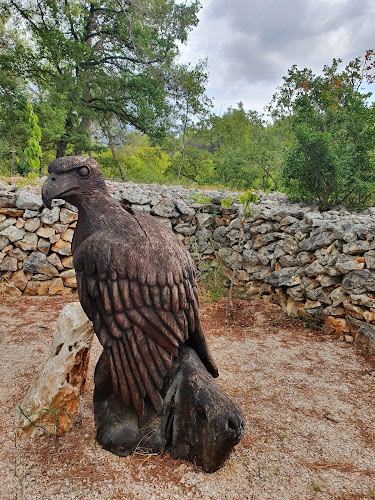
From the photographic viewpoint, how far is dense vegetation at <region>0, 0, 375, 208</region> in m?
6.45

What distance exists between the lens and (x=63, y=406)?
85.7 inches

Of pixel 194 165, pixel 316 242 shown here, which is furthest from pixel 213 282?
pixel 194 165

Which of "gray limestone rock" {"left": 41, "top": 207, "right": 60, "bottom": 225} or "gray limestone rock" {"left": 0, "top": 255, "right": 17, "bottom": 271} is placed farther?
"gray limestone rock" {"left": 41, "top": 207, "right": 60, "bottom": 225}

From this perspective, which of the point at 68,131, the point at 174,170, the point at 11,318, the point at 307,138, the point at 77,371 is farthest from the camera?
the point at 174,170

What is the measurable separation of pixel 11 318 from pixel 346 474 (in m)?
4.24

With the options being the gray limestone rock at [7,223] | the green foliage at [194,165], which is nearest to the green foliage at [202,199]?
the gray limestone rock at [7,223]

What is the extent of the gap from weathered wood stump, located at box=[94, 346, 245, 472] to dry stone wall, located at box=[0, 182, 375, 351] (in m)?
2.02

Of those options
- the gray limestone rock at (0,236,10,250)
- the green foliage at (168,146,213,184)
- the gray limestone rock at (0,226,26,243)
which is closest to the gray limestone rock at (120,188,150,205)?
the gray limestone rock at (0,226,26,243)

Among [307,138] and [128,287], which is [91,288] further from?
[307,138]

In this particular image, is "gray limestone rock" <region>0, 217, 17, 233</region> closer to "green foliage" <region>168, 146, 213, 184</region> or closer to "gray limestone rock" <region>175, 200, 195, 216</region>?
"gray limestone rock" <region>175, 200, 195, 216</region>

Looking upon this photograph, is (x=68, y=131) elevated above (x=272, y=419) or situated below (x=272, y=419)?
above

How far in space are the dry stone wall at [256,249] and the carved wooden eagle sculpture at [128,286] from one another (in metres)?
1.37

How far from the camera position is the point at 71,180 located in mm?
1942

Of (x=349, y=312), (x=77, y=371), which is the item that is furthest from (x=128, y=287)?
(x=349, y=312)
